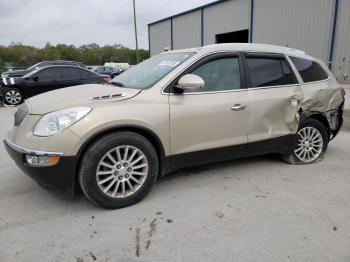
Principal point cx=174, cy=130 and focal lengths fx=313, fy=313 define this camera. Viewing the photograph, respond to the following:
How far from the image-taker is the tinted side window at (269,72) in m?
4.02

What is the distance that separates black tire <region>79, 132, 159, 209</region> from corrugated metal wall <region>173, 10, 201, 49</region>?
91.7 ft

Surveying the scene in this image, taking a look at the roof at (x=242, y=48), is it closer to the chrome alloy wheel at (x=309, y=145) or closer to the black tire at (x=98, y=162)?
the chrome alloy wheel at (x=309, y=145)

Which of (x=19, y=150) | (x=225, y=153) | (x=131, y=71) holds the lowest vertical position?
(x=225, y=153)

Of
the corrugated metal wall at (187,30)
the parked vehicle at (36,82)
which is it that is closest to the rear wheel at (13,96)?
the parked vehicle at (36,82)

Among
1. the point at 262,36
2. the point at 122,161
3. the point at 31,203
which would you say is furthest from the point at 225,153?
the point at 262,36

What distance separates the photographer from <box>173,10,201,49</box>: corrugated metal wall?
97.8 feet

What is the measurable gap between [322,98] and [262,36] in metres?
19.8

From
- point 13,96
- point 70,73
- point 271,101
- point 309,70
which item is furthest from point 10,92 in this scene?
point 309,70

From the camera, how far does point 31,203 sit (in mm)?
3385

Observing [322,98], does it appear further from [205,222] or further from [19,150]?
[19,150]

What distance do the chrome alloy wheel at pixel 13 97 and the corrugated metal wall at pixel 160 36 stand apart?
2539cm

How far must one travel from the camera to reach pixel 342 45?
17484 millimetres

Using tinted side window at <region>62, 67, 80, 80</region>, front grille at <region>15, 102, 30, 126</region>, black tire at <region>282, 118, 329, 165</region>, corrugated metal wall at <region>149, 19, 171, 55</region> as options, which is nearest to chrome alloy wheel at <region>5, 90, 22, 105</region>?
tinted side window at <region>62, 67, 80, 80</region>

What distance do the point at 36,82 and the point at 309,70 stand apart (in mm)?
9805
